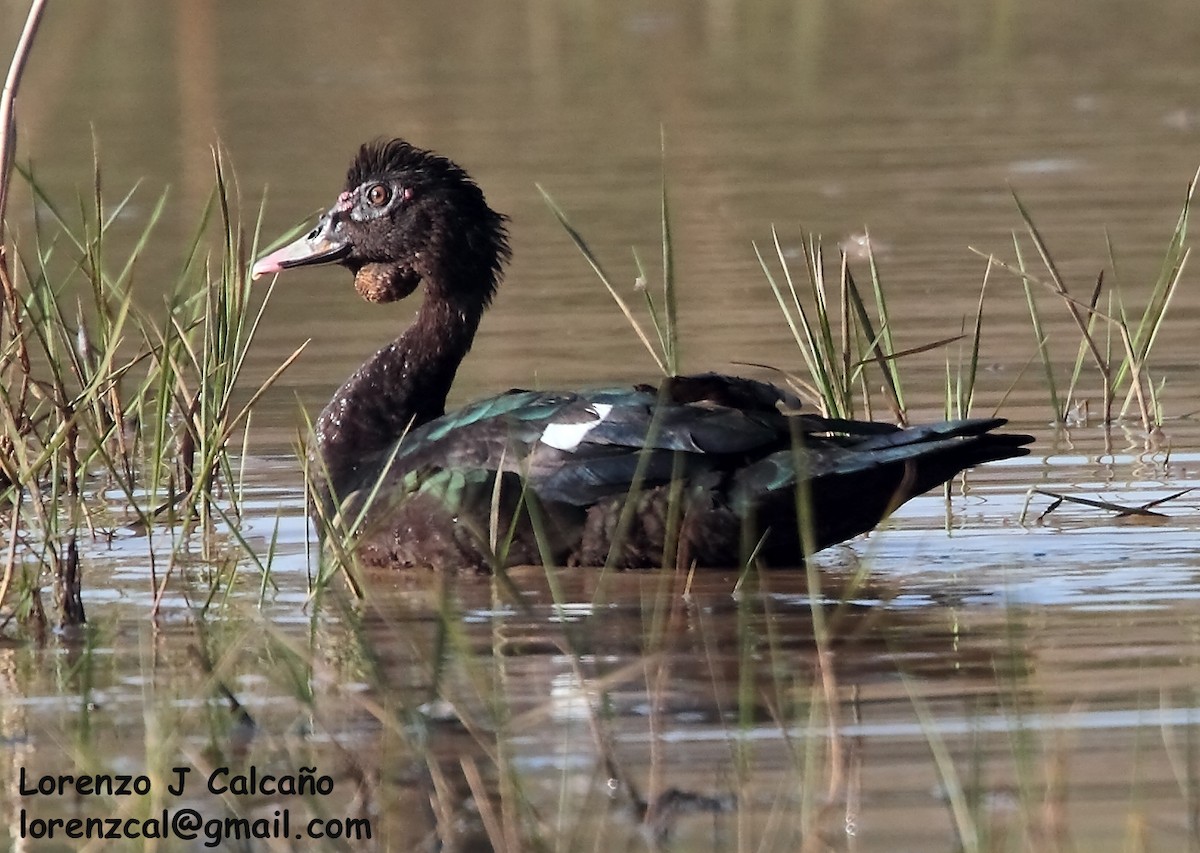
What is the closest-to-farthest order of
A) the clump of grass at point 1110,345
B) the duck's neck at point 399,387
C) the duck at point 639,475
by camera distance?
the duck at point 639,475, the clump of grass at point 1110,345, the duck's neck at point 399,387

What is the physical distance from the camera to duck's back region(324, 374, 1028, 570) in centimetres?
584

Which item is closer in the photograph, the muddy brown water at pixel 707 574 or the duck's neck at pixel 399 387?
the muddy brown water at pixel 707 574

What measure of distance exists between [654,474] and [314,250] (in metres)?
1.81

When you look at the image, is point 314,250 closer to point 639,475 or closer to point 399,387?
point 399,387

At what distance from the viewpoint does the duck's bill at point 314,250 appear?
7344 millimetres

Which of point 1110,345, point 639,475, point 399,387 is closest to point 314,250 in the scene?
point 399,387

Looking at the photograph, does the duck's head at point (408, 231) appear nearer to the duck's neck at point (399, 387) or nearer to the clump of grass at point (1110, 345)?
the duck's neck at point (399, 387)

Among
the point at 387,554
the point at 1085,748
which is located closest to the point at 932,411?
the point at 387,554

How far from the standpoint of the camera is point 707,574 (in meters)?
6.18

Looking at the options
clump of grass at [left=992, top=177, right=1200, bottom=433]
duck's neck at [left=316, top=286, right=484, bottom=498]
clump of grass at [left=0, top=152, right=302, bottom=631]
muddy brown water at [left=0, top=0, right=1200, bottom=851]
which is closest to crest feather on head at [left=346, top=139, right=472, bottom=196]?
duck's neck at [left=316, top=286, right=484, bottom=498]

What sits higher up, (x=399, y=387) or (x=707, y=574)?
(x=399, y=387)

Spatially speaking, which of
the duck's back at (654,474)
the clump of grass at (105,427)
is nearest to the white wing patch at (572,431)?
the duck's back at (654,474)

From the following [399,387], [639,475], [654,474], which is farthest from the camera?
[399,387]

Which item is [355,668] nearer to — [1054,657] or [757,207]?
[1054,657]
